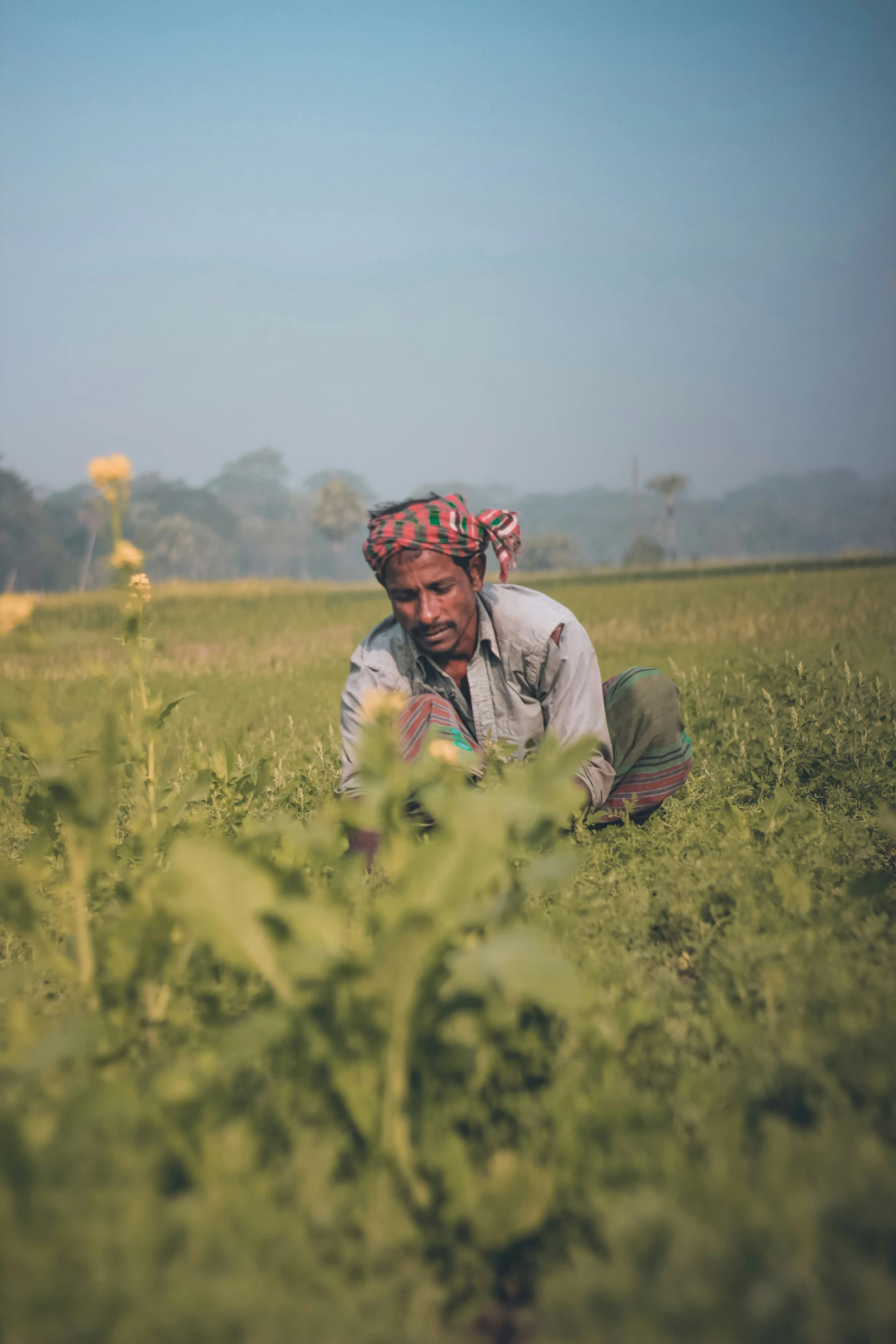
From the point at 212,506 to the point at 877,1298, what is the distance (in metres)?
133

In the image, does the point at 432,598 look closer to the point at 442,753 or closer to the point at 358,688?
the point at 358,688

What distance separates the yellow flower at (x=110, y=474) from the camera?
196cm

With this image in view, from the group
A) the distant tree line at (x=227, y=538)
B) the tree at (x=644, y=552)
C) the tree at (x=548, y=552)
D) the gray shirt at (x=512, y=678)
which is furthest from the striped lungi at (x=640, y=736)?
the tree at (x=548, y=552)

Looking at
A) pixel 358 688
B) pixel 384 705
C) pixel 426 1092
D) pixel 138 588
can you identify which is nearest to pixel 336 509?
pixel 358 688

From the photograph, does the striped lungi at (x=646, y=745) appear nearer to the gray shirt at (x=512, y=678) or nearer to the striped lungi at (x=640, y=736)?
the striped lungi at (x=640, y=736)

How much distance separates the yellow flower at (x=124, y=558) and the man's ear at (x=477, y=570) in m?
1.75

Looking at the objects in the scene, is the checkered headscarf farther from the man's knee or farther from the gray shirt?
the man's knee

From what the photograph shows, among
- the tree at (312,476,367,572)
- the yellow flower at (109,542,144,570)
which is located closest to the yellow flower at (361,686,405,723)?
the yellow flower at (109,542,144,570)

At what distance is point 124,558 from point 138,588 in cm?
19

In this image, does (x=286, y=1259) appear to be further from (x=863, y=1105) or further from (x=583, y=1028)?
(x=863, y=1105)

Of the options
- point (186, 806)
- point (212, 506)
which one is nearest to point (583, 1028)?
point (186, 806)

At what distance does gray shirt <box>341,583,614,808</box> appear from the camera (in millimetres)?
3361

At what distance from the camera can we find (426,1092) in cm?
155

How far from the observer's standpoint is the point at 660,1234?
125 cm
